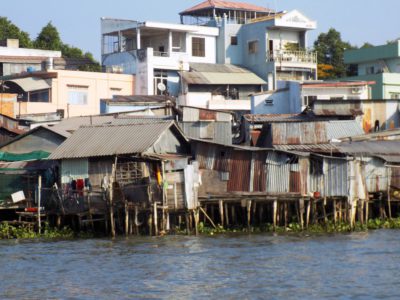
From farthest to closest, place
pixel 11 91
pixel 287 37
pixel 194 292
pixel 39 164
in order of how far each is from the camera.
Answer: pixel 287 37
pixel 11 91
pixel 39 164
pixel 194 292

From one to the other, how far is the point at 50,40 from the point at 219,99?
22991 millimetres

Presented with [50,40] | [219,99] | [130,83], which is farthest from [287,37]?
[50,40]

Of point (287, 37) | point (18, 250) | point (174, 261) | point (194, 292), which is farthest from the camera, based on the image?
point (287, 37)

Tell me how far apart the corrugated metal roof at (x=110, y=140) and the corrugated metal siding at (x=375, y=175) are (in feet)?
27.9

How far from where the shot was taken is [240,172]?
3522 cm

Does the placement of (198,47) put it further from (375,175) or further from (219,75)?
(375,175)

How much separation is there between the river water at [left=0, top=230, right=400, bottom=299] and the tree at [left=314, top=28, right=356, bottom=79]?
Answer: 3826cm

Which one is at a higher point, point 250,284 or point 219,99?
point 219,99

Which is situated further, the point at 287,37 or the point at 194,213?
the point at 287,37

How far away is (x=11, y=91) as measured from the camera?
171ft

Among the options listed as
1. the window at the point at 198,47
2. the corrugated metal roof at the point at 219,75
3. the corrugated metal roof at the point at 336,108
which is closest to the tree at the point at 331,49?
the corrugated metal roof at the point at 219,75

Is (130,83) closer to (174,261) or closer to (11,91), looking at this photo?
(11,91)

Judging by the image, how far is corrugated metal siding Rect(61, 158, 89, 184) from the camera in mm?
35188

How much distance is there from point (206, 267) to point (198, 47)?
3222 cm
